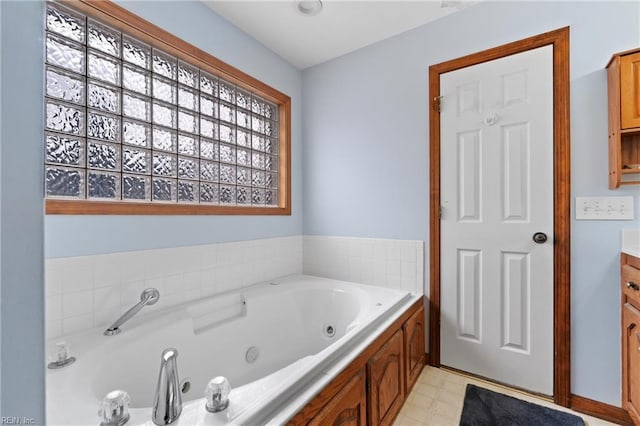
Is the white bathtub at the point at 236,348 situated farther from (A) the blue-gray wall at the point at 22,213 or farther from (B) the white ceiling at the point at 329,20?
(B) the white ceiling at the point at 329,20

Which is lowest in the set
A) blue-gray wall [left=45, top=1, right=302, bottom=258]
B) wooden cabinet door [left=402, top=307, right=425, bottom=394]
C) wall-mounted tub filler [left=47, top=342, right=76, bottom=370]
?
wooden cabinet door [left=402, top=307, right=425, bottom=394]

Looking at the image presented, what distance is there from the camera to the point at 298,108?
8.65 feet

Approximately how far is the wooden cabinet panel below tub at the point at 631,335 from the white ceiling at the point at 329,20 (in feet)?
5.90

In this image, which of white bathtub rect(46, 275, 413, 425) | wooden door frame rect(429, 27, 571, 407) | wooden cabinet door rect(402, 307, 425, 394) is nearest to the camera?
white bathtub rect(46, 275, 413, 425)

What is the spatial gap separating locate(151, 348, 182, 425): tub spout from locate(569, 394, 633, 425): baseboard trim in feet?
6.68

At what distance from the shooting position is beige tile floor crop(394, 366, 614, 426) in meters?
1.48

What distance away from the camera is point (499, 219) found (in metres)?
1.78

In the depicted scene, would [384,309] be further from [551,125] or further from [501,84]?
[501,84]

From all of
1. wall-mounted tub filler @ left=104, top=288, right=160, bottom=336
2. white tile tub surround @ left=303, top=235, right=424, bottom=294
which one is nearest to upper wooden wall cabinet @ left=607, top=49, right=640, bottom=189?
white tile tub surround @ left=303, top=235, right=424, bottom=294

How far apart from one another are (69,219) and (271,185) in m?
1.43

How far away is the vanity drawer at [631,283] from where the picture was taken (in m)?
1.28

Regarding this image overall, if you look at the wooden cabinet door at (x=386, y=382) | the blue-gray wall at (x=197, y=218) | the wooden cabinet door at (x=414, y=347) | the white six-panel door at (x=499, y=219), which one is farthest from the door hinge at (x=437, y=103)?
the wooden cabinet door at (x=386, y=382)

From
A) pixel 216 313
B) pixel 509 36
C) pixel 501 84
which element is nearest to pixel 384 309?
pixel 216 313

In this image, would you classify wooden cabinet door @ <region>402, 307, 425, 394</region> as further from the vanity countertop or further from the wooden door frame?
the vanity countertop
